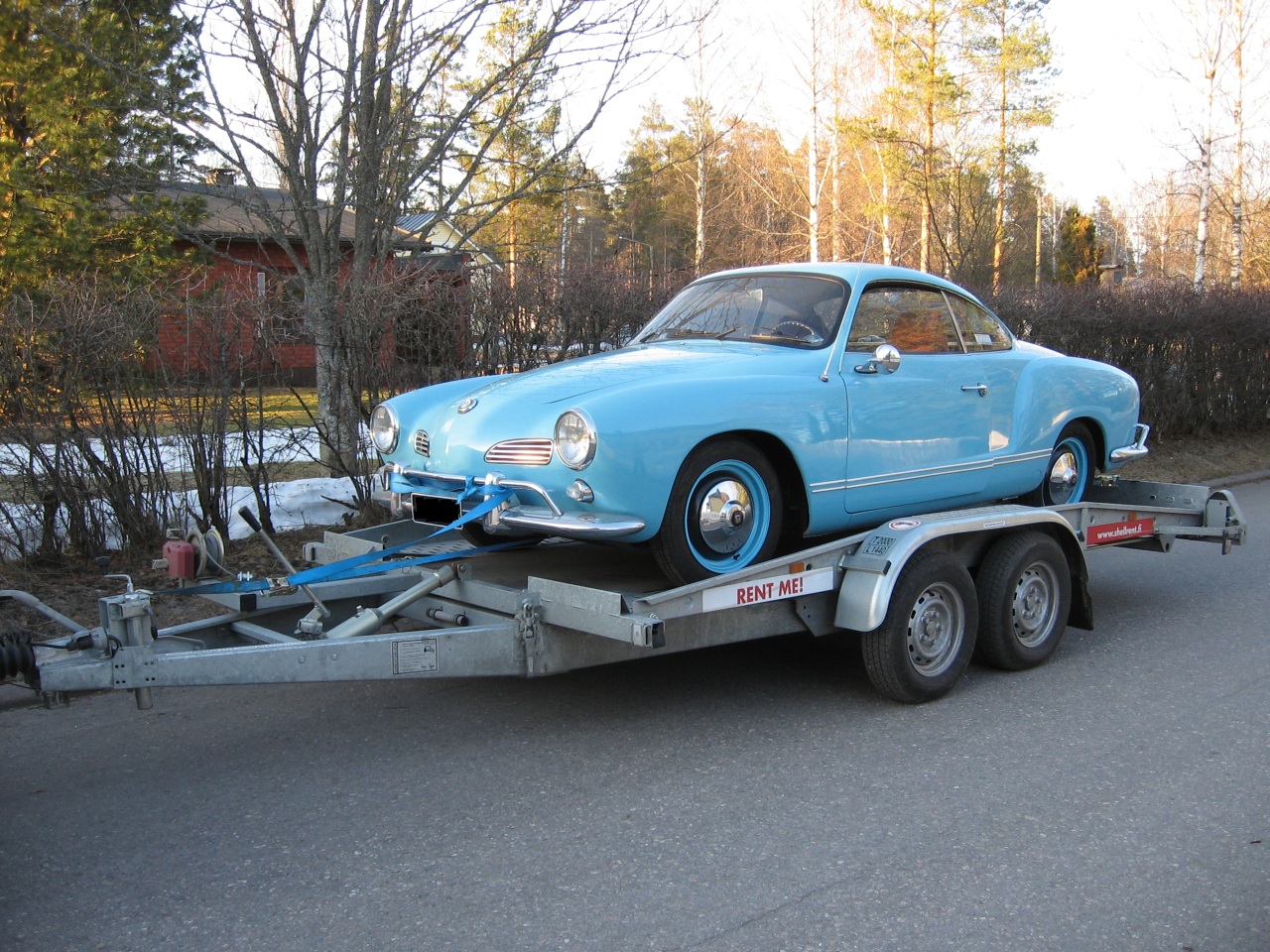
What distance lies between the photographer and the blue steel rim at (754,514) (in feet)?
15.8

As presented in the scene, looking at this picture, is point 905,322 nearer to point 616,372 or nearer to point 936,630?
point 936,630

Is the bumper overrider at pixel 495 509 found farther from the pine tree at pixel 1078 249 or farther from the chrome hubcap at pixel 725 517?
the pine tree at pixel 1078 249

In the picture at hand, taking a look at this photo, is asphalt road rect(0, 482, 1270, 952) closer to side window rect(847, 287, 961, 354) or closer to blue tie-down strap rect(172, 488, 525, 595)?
blue tie-down strap rect(172, 488, 525, 595)

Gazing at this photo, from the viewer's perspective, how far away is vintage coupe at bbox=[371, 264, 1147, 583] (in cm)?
462

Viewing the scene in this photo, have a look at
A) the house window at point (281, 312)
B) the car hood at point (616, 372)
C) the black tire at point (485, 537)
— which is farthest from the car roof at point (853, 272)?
the house window at point (281, 312)

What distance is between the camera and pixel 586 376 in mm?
5121

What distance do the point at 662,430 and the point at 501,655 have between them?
1.13m

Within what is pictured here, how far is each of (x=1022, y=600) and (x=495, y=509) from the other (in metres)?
2.94

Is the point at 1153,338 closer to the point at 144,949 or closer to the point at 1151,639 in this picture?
the point at 1151,639

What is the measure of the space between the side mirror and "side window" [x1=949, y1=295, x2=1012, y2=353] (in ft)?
3.17

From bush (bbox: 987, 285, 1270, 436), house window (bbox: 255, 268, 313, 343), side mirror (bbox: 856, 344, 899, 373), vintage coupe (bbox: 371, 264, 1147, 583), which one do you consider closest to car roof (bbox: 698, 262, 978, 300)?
vintage coupe (bbox: 371, 264, 1147, 583)

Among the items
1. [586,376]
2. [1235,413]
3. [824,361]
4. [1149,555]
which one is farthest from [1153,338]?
[586,376]

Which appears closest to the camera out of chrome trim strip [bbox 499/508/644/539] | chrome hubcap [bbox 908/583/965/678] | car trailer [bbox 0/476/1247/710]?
car trailer [bbox 0/476/1247/710]

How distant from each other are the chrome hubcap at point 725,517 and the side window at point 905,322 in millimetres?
1123
